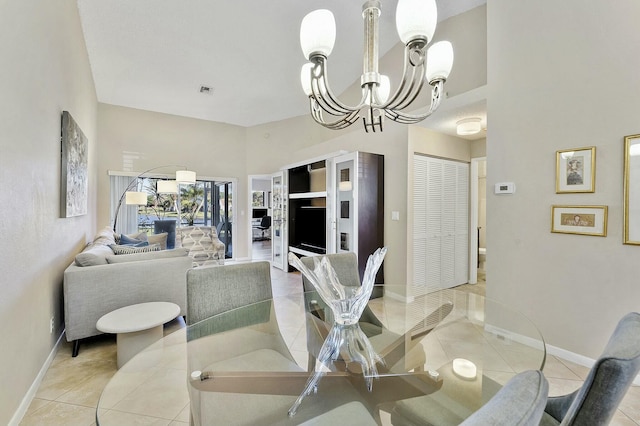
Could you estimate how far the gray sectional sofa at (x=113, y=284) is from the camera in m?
2.37

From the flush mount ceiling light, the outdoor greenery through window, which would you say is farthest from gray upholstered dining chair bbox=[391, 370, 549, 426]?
the outdoor greenery through window

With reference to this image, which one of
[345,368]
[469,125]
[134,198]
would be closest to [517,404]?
[345,368]

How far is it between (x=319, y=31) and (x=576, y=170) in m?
2.29

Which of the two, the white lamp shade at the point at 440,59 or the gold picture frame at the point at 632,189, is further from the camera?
the gold picture frame at the point at 632,189

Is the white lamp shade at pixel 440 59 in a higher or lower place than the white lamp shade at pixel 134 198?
higher

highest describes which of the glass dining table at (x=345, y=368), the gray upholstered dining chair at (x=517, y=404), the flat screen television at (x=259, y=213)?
the flat screen television at (x=259, y=213)

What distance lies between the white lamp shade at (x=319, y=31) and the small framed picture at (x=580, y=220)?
7.57ft

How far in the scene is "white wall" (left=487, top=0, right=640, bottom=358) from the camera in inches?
81.8

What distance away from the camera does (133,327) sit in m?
2.09

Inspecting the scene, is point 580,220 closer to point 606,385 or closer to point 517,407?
point 606,385

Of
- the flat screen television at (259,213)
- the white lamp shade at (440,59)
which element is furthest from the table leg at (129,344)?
the flat screen television at (259,213)

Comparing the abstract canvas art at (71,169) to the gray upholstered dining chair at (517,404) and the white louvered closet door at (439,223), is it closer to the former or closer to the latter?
the gray upholstered dining chair at (517,404)

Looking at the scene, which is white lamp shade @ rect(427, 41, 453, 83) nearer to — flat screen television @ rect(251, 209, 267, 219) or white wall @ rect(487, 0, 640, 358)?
white wall @ rect(487, 0, 640, 358)

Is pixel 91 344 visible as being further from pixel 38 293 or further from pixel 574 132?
pixel 574 132
